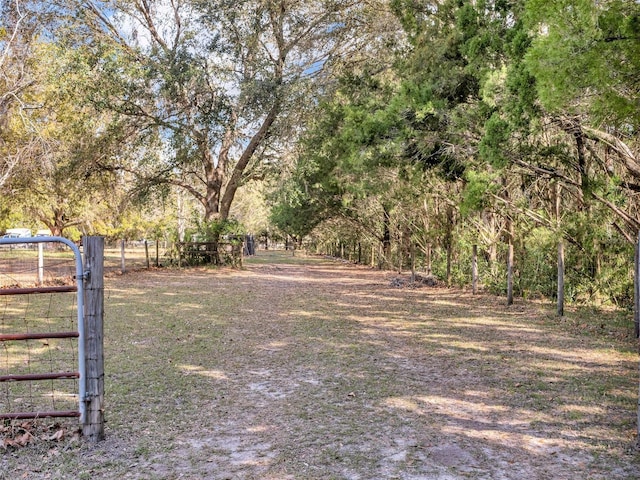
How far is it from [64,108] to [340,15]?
37.8 ft

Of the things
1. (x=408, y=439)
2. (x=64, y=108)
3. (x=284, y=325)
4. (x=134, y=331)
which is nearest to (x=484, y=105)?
(x=284, y=325)

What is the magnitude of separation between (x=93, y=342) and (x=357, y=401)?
8.82 ft

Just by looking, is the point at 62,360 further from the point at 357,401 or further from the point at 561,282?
the point at 561,282

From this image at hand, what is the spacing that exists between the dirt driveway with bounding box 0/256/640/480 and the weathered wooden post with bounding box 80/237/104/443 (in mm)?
198

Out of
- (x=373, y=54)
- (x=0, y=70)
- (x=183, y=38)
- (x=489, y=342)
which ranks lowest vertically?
(x=489, y=342)

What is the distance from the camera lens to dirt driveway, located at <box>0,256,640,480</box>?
4012 mm

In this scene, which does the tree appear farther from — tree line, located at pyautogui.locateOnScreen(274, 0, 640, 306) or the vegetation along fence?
the vegetation along fence

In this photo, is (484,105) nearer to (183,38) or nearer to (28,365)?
(28,365)

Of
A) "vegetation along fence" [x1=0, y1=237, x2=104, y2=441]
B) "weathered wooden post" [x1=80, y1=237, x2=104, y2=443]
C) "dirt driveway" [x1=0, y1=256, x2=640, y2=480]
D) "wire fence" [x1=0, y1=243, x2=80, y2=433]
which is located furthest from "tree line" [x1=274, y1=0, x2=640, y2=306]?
"wire fence" [x1=0, y1=243, x2=80, y2=433]

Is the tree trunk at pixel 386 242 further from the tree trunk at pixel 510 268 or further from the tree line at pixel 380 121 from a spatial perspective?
the tree trunk at pixel 510 268

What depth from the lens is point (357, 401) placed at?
5.57m

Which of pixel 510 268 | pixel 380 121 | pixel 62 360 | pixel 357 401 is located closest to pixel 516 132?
pixel 380 121

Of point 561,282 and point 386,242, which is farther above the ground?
point 386,242

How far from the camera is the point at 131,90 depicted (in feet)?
70.3
